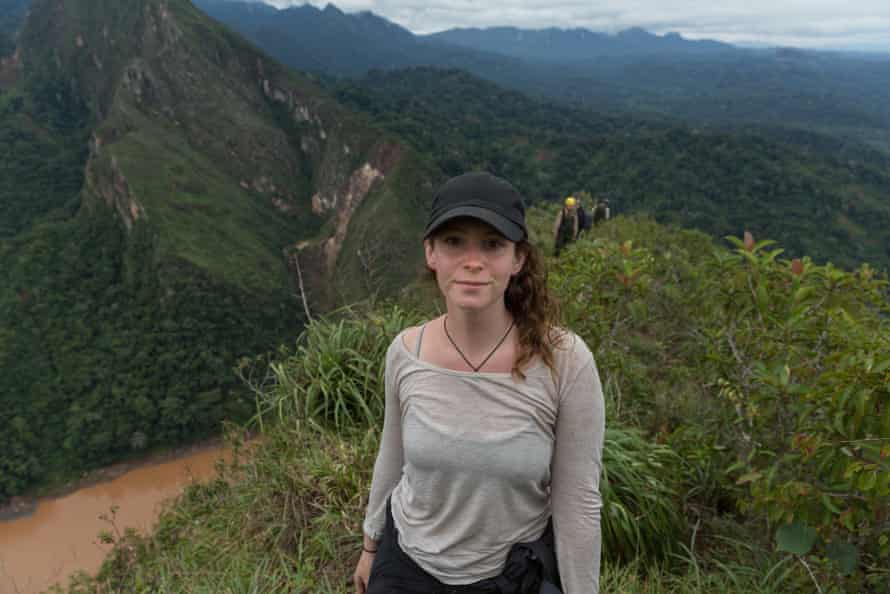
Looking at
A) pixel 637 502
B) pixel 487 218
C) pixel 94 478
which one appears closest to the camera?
pixel 487 218

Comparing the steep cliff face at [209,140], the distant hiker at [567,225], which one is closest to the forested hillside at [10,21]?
the steep cliff face at [209,140]

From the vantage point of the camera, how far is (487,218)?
1260 millimetres

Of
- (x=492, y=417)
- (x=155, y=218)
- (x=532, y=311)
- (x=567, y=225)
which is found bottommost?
(x=155, y=218)

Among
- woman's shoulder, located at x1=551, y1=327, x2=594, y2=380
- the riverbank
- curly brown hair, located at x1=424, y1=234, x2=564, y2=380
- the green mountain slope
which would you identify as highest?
curly brown hair, located at x1=424, y1=234, x2=564, y2=380

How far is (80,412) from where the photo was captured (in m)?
30.9

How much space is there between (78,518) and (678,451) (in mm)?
27472

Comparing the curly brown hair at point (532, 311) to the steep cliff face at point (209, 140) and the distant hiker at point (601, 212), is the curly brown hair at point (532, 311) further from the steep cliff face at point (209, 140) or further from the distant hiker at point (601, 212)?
the steep cliff face at point (209, 140)

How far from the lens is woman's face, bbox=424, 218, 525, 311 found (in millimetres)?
1328

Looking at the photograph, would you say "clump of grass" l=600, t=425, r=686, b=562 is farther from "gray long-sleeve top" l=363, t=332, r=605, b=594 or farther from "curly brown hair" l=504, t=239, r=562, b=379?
"curly brown hair" l=504, t=239, r=562, b=379

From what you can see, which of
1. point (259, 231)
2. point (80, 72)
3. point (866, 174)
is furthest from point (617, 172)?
point (80, 72)

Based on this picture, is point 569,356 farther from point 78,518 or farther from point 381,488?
point 78,518

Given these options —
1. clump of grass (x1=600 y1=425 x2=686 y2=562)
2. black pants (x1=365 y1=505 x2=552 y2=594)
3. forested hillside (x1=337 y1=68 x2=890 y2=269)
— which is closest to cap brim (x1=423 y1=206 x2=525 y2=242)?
black pants (x1=365 y1=505 x2=552 y2=594)

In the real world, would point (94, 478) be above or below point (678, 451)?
below

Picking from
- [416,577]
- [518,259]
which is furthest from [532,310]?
[416,577]
